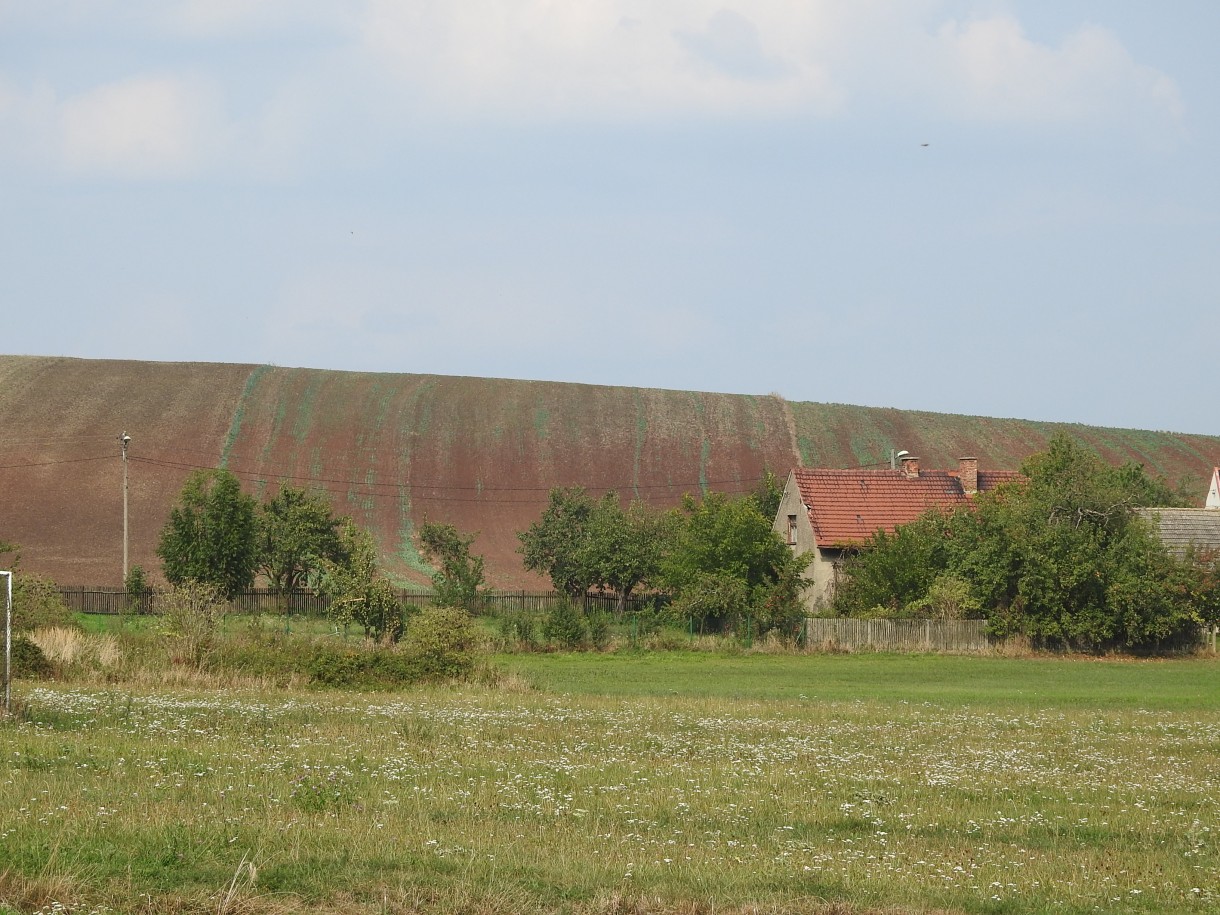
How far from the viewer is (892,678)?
136 feet

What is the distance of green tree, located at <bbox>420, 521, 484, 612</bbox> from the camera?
6438cm

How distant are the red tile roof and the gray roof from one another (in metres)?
7.74

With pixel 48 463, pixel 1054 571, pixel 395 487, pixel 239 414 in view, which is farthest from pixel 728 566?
pixel 239 414

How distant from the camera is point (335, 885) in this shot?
10555mm

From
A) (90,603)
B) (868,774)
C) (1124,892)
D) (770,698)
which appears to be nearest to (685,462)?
(90,603)

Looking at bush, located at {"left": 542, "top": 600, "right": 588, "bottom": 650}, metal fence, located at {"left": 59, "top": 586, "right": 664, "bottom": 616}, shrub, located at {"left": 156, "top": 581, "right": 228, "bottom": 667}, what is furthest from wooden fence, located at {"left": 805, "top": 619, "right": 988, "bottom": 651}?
shrub, located at {"left": 156, "top": 581, "right": 228, "bottom": 667}

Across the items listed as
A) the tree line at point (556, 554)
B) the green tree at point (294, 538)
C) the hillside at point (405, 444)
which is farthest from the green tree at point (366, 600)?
the hillside at point (405, 444)

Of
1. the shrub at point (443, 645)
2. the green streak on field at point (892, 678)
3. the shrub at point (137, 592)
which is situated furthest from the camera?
the shrub at point (137, 592)

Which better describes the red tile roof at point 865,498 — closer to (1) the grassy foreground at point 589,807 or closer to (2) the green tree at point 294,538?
(2) the green tree at point 294,538

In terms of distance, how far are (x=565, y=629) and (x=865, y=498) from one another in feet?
68.5

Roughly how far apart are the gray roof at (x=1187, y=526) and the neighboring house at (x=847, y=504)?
8047 mm

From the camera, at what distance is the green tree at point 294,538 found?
67438mm

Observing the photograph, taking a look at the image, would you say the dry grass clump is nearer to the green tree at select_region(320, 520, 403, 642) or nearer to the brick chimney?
the green tree at select_region(320, 520, 403, 642)

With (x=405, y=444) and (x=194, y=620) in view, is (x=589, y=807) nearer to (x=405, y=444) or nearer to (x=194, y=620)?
(x=194, y=620)
